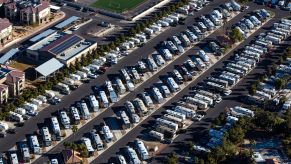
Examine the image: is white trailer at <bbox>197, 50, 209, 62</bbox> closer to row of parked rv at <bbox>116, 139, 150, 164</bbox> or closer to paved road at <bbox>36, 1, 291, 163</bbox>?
paved road at <bbox>36, 1, 291, 163</bbox>

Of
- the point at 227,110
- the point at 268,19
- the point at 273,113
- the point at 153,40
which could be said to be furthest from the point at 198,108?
the point at 268,19

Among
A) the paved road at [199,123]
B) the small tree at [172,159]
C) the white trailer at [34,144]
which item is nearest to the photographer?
the small tree at [172,159]

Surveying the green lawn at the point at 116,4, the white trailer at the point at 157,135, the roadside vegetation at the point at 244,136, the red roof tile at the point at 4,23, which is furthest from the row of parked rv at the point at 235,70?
the red roof tile at the point at 4,23

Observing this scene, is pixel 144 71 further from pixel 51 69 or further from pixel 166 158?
pixel 166 158

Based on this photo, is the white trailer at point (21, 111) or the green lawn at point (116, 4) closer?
the white trailer at point (21, 111)

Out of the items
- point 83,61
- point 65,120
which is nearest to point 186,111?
point 65,120

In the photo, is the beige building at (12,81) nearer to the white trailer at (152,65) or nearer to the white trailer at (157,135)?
the white trailer at (152,65)

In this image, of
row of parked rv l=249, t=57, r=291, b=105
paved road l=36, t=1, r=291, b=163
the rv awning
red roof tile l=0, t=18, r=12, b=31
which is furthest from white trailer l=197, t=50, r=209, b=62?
red roof tile l=0, t=18, r=12, b=31

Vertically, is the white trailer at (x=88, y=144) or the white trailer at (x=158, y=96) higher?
the white trailer at (x=158, y=96)

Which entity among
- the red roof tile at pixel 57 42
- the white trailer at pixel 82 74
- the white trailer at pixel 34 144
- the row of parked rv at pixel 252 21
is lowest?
the white trailer at pixel 34 144
